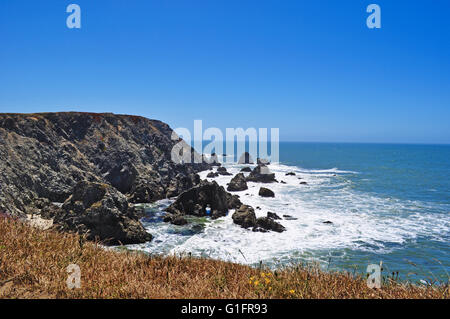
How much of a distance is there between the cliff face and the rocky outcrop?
1090cm

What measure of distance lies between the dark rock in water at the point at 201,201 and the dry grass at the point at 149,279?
25.0 m

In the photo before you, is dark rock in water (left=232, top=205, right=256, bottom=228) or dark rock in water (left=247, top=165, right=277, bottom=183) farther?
dark rock in water (left=247, top=165, right=277, bottom=183)

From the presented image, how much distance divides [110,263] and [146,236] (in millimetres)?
17044

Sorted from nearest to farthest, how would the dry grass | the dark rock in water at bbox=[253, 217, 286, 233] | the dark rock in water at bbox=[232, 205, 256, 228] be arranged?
1. the dry grass
2. the dark rock in water at bbox=[253, 217, 286, 233]
3. the dark rock in water at bbox=[232, 205, 256, 228]

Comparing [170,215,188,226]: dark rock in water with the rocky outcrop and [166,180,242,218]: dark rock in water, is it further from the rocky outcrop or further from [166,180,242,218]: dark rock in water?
the rocky outcrop

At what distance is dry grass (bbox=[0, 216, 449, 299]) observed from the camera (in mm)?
4305

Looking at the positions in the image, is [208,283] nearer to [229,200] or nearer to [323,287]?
[323,287]

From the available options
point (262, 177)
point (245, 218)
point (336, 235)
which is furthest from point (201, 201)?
point (262, 177)

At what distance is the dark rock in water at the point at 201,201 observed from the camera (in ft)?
103

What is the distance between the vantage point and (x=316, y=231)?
25.3 metres

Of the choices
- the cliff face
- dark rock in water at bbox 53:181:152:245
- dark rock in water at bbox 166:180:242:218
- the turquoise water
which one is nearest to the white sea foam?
the turquoise water

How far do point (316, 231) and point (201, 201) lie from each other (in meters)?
14.0
